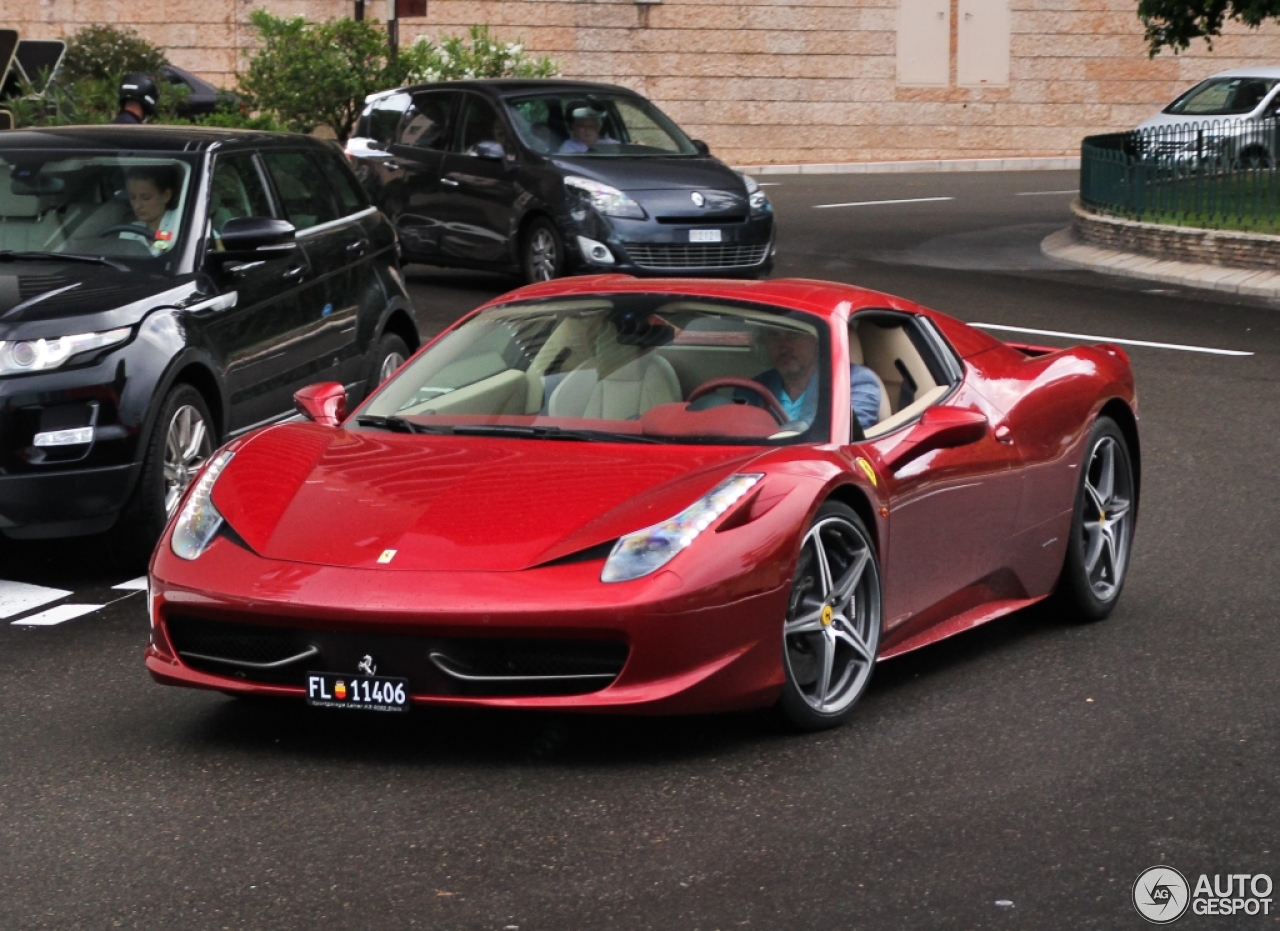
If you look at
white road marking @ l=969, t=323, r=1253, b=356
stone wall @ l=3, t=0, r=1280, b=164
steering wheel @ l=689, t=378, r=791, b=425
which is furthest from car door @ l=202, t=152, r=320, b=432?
stone wall @ l=3, t=0, r=1280, b=164

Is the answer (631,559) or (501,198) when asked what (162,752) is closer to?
(631,559)

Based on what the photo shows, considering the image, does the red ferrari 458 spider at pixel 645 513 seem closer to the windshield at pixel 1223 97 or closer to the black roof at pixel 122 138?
the black roof at pixel 122 138

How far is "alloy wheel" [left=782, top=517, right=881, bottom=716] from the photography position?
230 inches

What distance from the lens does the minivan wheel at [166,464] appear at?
327 inches

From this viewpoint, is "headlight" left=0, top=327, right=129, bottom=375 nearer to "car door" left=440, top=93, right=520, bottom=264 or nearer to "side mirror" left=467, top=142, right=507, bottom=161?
"car door" left=440, top=93, right=520, bottom=264

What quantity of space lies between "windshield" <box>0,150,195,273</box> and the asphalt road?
183 centimetres

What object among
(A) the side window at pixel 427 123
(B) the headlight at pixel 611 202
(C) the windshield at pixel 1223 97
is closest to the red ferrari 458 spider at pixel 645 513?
(B) the headlight at pixel 611 202

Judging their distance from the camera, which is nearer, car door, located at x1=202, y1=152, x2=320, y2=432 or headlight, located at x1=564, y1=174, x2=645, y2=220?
car door, located at x1=202, y1=152, x2=320, y2=432

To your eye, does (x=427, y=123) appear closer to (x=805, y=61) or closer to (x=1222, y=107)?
(x=1222, y=107)

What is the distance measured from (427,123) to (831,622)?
14.0 metres

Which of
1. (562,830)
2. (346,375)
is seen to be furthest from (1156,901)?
(346,375)

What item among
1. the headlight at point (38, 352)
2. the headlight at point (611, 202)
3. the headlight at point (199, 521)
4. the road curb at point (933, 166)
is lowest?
the road curb at point (933, 166)

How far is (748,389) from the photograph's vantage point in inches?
255

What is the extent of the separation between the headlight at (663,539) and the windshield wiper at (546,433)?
64 centimetres
